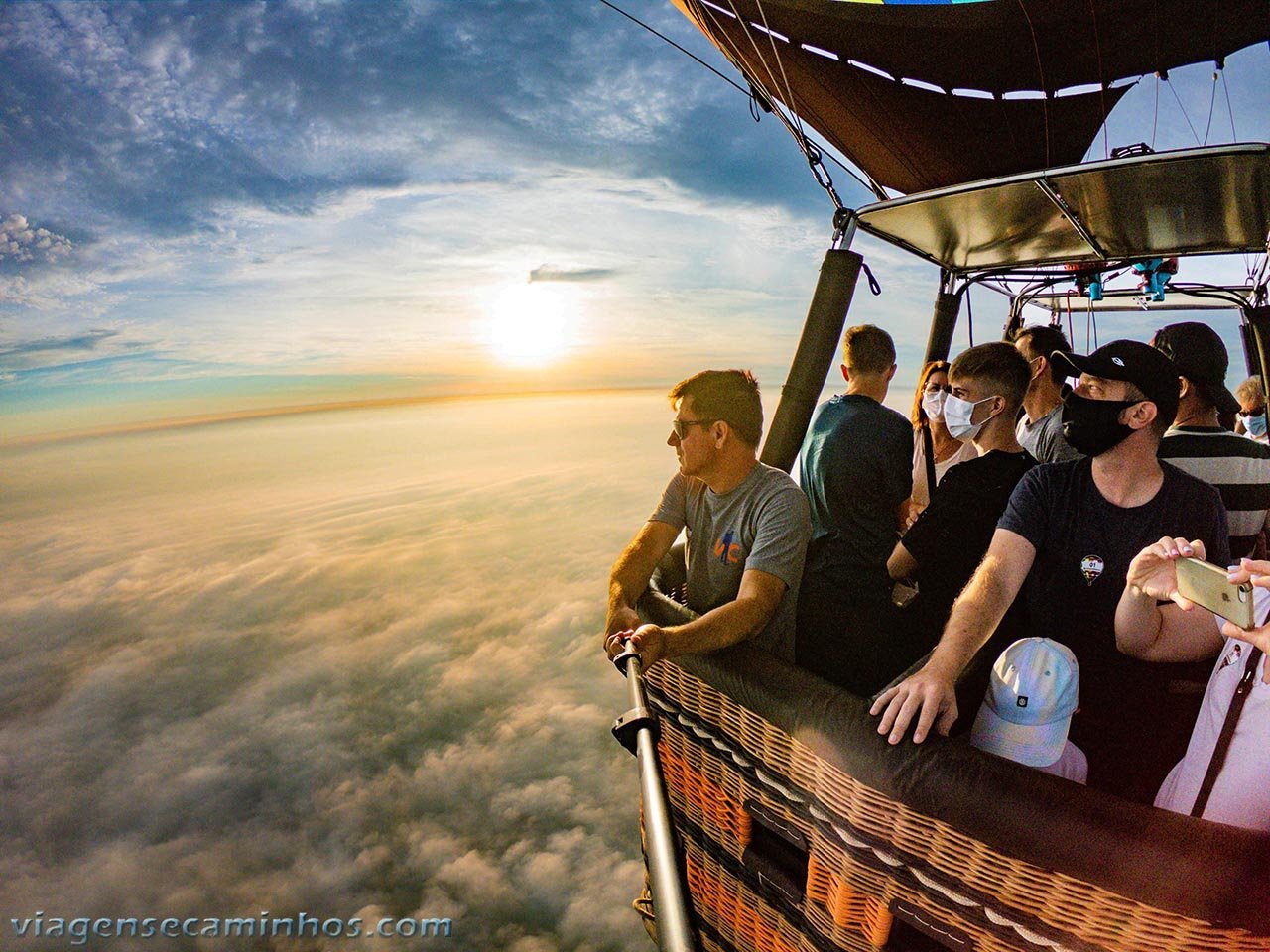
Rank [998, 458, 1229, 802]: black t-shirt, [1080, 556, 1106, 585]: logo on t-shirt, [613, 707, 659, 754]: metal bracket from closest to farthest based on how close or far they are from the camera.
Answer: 1. [613, 707, 659, 754]: metal bracket
2. [998, 458, 1229, 802]: black t-shirt
3. [1080, 556, 1106, 585]: logo on t-shirt

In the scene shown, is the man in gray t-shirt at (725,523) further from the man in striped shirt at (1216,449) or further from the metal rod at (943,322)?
the metal rod at (943,322)

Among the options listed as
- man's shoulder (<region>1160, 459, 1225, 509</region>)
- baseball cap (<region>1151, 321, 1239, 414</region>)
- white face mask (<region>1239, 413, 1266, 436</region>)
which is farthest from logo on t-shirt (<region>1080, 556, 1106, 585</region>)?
white face mask (<region>1239, 413, 1266, 436</region>)

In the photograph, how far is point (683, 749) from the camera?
1.69 meters

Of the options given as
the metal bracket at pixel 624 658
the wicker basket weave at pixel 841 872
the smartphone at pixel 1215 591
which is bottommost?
the wicker basket weave at pixel 841 872

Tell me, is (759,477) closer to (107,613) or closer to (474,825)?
(474,825)

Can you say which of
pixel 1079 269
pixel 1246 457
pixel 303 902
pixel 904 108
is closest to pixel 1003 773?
pixel 1246 457

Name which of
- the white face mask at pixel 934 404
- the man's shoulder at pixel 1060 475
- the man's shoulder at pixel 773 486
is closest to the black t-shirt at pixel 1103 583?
the man's shoulder at pixel 1060 475

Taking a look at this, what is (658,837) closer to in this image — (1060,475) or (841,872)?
(841,872)

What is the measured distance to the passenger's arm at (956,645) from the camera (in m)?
1.05

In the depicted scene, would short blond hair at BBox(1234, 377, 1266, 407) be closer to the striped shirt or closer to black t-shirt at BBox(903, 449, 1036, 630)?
the striped shirt

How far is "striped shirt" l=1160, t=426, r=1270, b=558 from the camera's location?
2541mm

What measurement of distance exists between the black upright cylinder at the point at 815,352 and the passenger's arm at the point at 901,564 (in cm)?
80

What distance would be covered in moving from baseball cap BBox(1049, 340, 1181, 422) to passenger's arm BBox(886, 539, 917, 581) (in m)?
0.74

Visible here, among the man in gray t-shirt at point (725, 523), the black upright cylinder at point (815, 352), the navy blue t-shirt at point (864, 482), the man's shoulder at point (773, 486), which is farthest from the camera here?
the black upright cylinder at point (815, 352)
